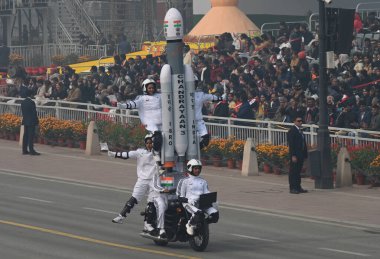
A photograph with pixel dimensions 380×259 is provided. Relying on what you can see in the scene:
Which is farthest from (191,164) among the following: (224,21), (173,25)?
(224,21)

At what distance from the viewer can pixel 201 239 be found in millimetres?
20938

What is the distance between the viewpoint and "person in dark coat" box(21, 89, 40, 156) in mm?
37119

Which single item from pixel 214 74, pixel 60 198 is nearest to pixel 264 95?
pixel 214 74

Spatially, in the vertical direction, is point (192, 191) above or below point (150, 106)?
below

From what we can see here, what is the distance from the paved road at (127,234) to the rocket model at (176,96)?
1689mm

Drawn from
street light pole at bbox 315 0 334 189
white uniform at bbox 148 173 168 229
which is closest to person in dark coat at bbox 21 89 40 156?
street light pole at bbox 315 0 334 189

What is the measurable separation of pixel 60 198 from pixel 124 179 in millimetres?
3409

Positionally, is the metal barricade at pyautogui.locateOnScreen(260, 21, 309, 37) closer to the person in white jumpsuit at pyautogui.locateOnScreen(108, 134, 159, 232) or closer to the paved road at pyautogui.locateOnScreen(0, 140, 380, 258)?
the paved road at pyautogui.locateOnScreen(0, 140, 380, 258)

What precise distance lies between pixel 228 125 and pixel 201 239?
524 inches

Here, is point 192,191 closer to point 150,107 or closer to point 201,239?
point 201,239

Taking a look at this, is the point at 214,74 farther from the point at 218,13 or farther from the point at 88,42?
the point at 88,42

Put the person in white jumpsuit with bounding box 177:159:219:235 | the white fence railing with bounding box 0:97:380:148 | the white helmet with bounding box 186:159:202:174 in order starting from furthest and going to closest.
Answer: the white fence railing with bounding box 0:97:380:148, the white helmet with bounding box 186:159:202:174, the person in white jumpsuit with bounding box 177:159:219:235

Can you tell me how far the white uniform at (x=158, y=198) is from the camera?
21.6 meters

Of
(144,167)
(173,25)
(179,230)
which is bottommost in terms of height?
(179,230)
